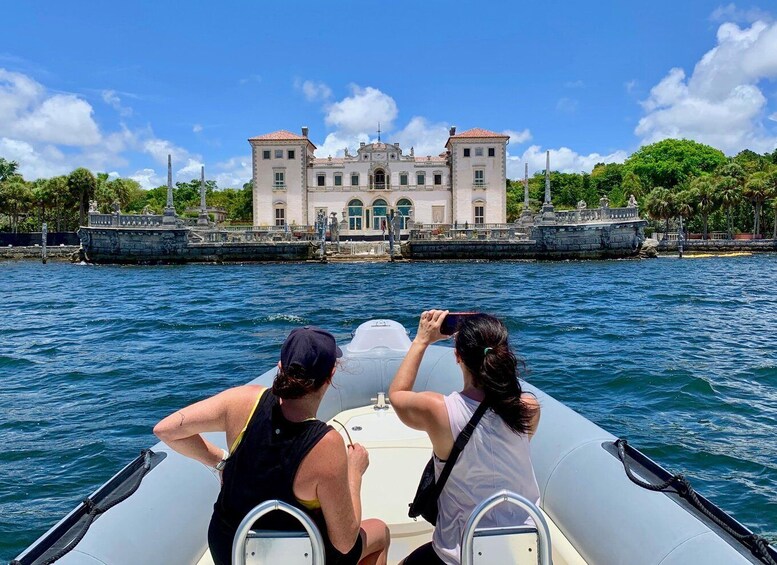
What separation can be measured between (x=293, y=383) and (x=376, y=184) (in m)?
53.4

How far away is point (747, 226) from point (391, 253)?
1508 inches

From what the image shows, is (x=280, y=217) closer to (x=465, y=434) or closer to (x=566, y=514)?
(x=566, y=514)

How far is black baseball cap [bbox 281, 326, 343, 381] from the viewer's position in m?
2.07

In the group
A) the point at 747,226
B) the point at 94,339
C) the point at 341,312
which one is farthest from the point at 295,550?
the point at 747,226

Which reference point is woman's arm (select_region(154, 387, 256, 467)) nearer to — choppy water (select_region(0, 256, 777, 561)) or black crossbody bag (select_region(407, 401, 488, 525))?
black crossbody bag (select_region(407, 401, 488, 525))

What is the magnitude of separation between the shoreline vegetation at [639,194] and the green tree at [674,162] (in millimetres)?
117

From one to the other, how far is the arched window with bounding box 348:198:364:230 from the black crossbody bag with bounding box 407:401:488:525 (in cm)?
5314

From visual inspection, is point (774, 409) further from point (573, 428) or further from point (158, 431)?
point (158, 431)

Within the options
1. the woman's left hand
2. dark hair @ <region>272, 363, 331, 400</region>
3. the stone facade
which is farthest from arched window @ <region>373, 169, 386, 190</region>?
dark hair @ <region>272, 363, 331, 400</region>

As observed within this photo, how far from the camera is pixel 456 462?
2.26 metres

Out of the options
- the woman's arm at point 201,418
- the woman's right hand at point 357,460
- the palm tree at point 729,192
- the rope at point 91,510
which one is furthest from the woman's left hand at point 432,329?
the palm tree at point 729,192

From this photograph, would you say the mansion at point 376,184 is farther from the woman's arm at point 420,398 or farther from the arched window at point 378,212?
the woman's arm at point 420,398

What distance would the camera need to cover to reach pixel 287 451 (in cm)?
202

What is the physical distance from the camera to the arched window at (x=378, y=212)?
54.6 m
